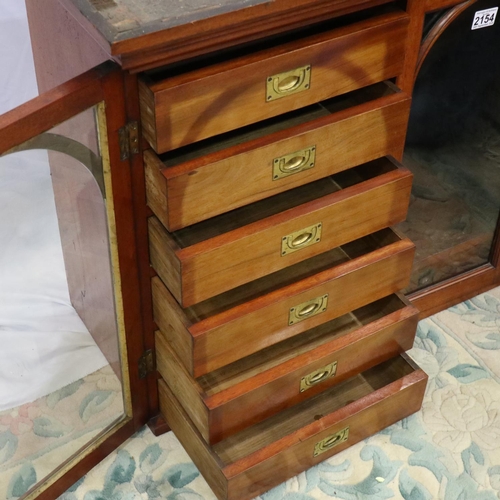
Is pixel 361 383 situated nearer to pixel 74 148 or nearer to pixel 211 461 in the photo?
pixel 211 461

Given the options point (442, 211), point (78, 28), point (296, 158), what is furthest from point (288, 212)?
point (442, 211)

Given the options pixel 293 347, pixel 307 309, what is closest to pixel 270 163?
pixel 307 309

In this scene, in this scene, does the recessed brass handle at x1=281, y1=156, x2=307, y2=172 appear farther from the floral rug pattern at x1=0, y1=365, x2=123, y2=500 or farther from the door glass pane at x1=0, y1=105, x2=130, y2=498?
the floral rug pattern at x1=0, y1=365, x2=123, y2=500

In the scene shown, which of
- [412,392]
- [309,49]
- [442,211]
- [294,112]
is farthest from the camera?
[442,211]

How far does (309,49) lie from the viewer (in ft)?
3.29

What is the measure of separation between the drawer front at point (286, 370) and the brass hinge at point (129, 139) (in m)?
0.33

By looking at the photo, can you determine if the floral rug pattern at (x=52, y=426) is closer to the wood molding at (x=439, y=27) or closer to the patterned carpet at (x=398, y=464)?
the patterned carpet at (x=398, y=464)

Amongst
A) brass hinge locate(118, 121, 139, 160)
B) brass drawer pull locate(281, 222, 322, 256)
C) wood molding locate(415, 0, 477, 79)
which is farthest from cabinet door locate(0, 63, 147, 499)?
wood molding locate(415, 0, 477, 79)

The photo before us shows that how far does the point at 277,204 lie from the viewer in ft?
3.85

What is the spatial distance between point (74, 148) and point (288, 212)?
0.29 metres

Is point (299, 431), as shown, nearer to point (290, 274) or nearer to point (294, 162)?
point (290, 274)

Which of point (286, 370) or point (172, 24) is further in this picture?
point (286, 370)

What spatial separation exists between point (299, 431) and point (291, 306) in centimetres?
22

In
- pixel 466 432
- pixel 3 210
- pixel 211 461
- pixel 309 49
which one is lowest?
pixel 466 432
